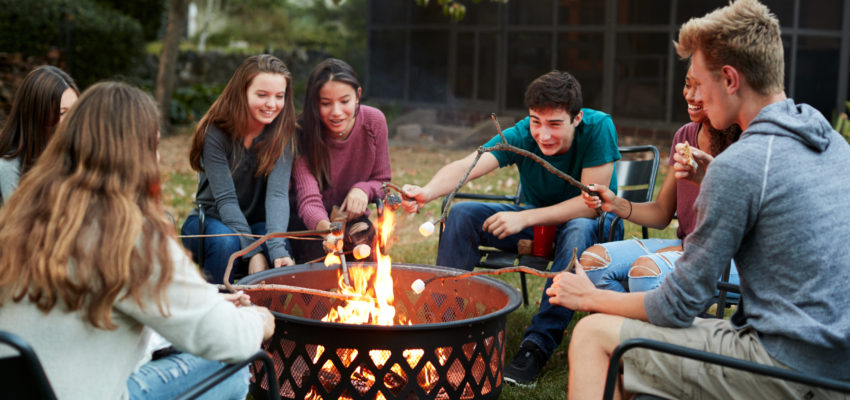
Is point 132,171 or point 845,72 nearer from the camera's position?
point 132,171

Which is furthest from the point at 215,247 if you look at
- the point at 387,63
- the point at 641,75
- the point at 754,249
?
the point at 387,63

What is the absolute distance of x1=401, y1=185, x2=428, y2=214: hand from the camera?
11.8 feet

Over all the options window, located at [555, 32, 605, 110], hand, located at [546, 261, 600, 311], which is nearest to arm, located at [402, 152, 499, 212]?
hand, located at [546, 261, 600, 311]

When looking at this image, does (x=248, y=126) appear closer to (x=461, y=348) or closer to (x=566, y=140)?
(x=566, y=140)

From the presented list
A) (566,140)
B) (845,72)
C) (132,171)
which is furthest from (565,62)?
(132,171)

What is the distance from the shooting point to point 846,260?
6.52 ft

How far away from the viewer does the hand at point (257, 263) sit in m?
3.70

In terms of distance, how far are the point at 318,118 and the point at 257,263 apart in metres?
0.79

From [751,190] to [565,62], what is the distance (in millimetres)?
10743

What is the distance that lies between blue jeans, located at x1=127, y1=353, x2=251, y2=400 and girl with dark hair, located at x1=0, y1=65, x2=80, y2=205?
128cm

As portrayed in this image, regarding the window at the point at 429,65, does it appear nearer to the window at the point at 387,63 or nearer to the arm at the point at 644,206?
the window at the point at 387,63

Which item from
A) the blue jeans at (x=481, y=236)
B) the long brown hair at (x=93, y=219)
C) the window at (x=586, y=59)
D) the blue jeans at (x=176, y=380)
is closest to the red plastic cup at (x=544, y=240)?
the blue jeans at (x=481, y=236)

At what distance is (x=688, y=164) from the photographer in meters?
2.82

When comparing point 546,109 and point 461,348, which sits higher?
point 546,109
